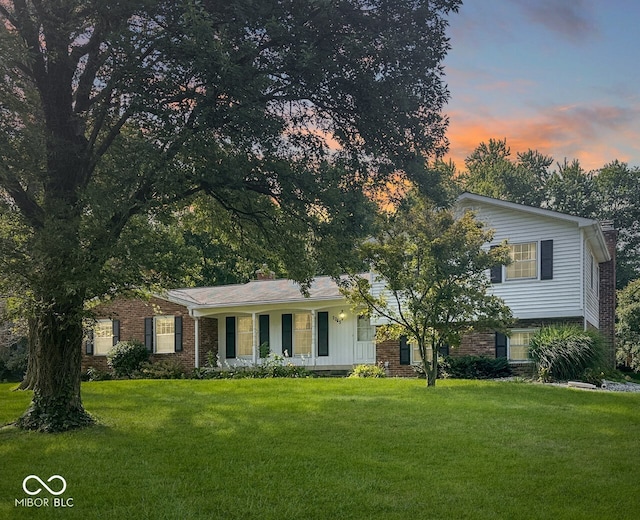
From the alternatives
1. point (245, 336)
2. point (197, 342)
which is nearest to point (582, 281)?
point (245, 336)

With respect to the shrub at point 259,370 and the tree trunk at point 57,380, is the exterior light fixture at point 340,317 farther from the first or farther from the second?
the tree trunk at point 57,380

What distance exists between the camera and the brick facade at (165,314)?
89.6 ft

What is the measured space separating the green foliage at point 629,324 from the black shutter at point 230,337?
1943 cm

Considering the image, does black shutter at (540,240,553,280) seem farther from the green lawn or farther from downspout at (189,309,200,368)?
downspout at (189,309,200,368)

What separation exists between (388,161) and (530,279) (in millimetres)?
10901

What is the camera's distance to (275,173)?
1170 cm

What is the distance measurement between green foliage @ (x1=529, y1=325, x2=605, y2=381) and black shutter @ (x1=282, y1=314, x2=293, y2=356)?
10.4 meters

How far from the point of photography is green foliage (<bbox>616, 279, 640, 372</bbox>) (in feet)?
110

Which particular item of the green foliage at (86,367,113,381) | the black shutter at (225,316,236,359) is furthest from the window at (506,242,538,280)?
the green foliage at (86,367,113,381)

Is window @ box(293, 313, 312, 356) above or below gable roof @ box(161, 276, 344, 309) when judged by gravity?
below

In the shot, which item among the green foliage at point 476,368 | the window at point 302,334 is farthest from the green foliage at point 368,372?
the window at point 302,334

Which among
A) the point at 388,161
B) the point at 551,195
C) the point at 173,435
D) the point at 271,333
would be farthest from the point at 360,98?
the point at 551,195

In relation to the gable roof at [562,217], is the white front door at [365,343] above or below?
below

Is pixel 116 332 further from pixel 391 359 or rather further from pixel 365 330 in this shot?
pixel 391 359
